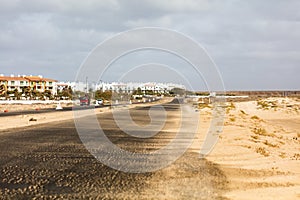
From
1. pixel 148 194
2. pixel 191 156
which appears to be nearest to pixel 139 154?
pixel 191 156

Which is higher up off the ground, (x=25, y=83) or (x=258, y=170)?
(x=25, y=83)

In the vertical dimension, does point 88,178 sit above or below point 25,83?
below

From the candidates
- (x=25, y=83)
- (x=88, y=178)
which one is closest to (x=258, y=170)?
(x=88, y=178)

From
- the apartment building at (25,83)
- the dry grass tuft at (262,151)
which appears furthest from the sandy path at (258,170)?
the apartment building at (25,83)

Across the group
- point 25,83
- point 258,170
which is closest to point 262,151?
point 258,170

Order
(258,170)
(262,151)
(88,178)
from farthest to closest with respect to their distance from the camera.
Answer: (262,151), (258,170), (88,178)

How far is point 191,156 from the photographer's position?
12836mm

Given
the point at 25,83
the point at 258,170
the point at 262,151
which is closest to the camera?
the point at 258,170

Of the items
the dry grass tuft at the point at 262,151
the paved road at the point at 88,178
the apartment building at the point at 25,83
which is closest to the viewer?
the paved road at the point at 88,178

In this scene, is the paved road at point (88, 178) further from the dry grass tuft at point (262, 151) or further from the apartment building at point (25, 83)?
the apartment building at point (25, 83)

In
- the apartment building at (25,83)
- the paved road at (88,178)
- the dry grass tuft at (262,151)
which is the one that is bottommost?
the dry grass tuft at (262,151)

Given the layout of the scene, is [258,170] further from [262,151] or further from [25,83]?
[25,83]

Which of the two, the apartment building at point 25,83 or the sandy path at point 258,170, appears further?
the apartment building at point 25,83

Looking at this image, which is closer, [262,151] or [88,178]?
[88,178]
